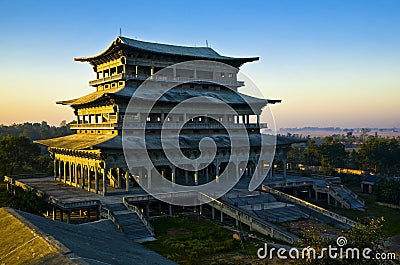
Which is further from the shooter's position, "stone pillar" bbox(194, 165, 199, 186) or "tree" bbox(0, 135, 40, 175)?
"tree" bbox(0, 135, 40, 175)

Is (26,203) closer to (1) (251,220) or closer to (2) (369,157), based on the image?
(1) (251,220)

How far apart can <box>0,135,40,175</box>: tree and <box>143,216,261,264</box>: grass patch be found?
35176 mm

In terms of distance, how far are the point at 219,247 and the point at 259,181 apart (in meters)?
20.2

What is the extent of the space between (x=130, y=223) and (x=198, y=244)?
577 cm

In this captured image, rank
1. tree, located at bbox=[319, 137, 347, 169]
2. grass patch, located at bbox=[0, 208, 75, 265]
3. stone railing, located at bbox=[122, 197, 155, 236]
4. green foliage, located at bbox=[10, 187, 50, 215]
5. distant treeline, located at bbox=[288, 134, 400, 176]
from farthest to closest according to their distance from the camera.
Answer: tree, located at bbox=[319, 137, 347, 169], distant treeline, located at bbox=[288, 134, 400, 176], green foliage, located at bbox=[10, 187, 50, 215], stone railing, located at bbox=[122, 197, 155, 236], grass patch, located at bbox=[0, 208, 75, 265]

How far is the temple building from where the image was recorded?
133ft

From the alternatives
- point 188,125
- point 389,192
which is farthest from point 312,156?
point 188,125

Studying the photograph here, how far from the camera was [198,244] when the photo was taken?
26891mm

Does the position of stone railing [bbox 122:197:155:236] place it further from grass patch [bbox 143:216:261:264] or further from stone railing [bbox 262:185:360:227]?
stone railing [bbox 262:185:360:227]

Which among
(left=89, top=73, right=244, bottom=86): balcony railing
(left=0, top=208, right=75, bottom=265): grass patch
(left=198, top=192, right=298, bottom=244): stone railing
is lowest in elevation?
(left=198, top=192, right=298, bottom=244): stone railing

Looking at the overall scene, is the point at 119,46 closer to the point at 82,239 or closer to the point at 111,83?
the point at 111,83

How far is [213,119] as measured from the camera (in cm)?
4894

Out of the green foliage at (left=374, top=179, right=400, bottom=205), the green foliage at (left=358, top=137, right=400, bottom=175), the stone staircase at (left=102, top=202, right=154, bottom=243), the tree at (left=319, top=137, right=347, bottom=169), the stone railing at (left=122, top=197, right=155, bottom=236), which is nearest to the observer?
the stone staircase at (left=102, top=202, right=154, bottom=243)

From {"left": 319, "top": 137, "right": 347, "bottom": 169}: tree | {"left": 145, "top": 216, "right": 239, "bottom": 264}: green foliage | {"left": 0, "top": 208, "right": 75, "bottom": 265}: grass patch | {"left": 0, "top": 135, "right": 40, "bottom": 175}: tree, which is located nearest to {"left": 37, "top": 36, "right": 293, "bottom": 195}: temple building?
{"left": 145, "top": 216, "right": 239, "bottom": 264}: green foliage
